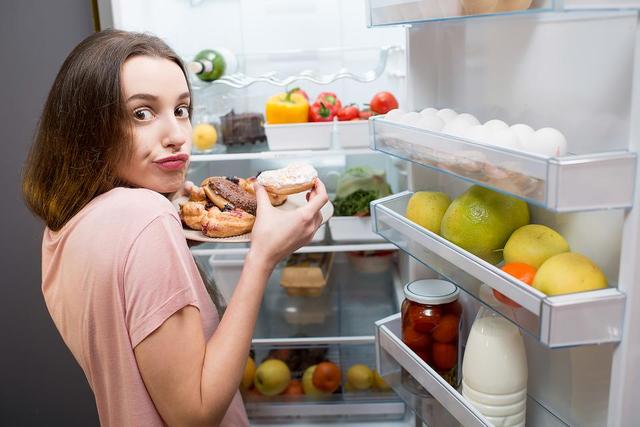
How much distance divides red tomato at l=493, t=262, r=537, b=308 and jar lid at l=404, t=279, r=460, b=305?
0.84 ft

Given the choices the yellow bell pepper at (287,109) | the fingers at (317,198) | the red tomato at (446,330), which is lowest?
the red tomato at (446,330)

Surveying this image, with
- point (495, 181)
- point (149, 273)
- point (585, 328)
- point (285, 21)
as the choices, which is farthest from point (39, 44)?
point (585, 328)

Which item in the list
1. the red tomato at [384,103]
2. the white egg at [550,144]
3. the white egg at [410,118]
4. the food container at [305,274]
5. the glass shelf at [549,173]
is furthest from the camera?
the food container at [305,274]

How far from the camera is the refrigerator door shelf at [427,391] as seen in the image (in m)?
0.90

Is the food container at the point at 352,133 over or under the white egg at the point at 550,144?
under

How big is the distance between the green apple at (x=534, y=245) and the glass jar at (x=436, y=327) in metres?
0.26

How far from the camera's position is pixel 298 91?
1914mm

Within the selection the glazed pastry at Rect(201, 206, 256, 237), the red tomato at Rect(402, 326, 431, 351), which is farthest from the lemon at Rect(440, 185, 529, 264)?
the glazed pastry at Rect(201, 206, 256, 237)

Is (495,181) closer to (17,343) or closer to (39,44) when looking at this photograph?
(39,44)

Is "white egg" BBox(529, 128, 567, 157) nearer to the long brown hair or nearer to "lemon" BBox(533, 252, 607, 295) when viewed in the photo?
"lemon" BBox(533, 252, 607, 295)

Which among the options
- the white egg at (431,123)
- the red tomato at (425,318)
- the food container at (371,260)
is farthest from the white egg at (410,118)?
the food container at (371,260)

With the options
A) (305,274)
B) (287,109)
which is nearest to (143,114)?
(287,109)

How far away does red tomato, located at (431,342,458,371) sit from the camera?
1059mm

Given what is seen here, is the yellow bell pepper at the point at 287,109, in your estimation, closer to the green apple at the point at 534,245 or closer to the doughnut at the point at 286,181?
the doughnut at the point at 286,181
